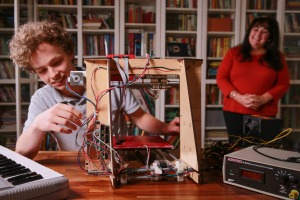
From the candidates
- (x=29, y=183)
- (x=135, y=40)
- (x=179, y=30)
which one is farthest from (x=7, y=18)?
(x=29, y=183)

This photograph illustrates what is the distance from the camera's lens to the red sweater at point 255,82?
2.44 meters

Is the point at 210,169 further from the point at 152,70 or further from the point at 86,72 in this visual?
the point at 86,72

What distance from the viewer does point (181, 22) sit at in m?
3.55

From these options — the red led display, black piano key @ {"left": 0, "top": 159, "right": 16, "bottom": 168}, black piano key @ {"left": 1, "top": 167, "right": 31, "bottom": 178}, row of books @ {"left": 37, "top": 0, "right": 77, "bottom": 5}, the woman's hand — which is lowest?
the red led display

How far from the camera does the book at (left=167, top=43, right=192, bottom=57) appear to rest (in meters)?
3.48

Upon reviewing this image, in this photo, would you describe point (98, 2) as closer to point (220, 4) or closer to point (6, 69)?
point (6, 69)

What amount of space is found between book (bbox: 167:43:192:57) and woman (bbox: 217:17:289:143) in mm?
1011

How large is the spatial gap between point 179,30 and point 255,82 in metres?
1.37

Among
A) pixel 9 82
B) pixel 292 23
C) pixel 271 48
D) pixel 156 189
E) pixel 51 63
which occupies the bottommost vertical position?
pixel 156 189

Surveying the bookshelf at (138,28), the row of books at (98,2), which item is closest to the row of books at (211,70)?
the bookshelf at (138,28)

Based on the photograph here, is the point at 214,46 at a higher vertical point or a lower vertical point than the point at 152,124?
higher

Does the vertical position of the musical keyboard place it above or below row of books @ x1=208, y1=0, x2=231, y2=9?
below

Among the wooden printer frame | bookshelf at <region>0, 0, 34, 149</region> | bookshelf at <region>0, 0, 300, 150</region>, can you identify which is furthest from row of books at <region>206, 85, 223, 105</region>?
the wooden printer frame

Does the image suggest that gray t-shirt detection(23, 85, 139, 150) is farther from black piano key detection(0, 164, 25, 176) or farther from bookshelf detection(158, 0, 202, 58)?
bookshelf detection(158, 0, 202, 58)
